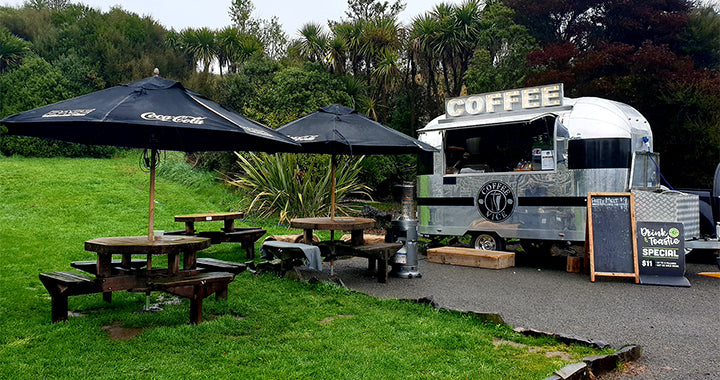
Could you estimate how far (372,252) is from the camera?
23.8ft

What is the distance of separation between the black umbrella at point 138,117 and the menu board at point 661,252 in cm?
574

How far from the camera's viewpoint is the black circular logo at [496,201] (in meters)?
9.30

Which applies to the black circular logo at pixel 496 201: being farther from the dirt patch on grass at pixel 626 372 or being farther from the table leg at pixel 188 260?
the table leg at pixel 188 260

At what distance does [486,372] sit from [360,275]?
4.39 meters

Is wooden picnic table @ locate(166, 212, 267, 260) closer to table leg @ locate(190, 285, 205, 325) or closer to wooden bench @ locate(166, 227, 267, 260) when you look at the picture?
wooden bench @ locate(166, 227, 267, 260)

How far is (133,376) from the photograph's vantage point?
362cm

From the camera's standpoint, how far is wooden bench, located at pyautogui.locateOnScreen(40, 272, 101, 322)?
4.72 m

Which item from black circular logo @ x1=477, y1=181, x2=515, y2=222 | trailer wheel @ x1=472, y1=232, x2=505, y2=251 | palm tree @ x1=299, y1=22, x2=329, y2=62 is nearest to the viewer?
black circular logo @ x1=477, y1=181, x2=515, y2=222

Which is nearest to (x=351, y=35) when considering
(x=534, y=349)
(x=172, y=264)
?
(x=172, y=264)

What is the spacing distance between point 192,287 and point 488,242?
626cm

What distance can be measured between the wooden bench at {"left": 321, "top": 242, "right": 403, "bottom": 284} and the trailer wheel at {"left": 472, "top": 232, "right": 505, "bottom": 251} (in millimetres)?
2698

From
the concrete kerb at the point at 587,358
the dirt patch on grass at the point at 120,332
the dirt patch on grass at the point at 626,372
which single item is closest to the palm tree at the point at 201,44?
the dirt patch on grass at the point at 120,332

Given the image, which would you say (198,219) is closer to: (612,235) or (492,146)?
(492,146)

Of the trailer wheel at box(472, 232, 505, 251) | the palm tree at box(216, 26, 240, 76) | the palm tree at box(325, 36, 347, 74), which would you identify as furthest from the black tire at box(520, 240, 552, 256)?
the palm tree at box(216, 26, 240, 76)
